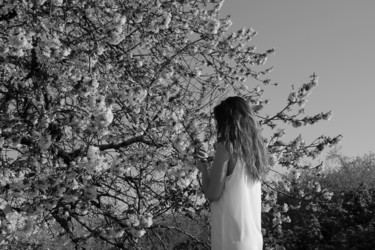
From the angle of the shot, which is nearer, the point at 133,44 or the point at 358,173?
the point at 133,44

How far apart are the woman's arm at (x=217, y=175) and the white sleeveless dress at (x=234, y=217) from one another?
0.06 m

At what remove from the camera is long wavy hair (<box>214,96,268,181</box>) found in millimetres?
2945

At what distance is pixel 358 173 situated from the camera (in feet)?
61.6

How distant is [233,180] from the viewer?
116 inches

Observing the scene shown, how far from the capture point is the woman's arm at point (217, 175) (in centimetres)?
288

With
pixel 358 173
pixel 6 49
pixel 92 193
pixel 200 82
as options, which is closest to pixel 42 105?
pixel 6 49

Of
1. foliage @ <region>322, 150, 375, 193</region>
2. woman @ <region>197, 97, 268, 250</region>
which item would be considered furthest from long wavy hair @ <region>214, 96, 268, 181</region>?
foliage @ <region>322, 150, 375, 193</region>

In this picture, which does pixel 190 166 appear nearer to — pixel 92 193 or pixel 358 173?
pixel 92 193

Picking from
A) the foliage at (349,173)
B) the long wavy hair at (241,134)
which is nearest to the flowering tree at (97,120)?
the long wavy hair at (241,134)

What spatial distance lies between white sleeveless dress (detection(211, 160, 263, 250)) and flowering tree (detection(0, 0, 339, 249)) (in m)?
0.82

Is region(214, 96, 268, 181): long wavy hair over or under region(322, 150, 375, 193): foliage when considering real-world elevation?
under

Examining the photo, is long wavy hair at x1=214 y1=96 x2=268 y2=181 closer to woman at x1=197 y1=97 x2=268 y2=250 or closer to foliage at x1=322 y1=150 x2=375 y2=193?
woman at x1=197 y1=97 x2=268 y2=250

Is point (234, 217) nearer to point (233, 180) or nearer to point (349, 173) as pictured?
point (233, 180)

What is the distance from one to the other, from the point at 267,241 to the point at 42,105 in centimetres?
330
